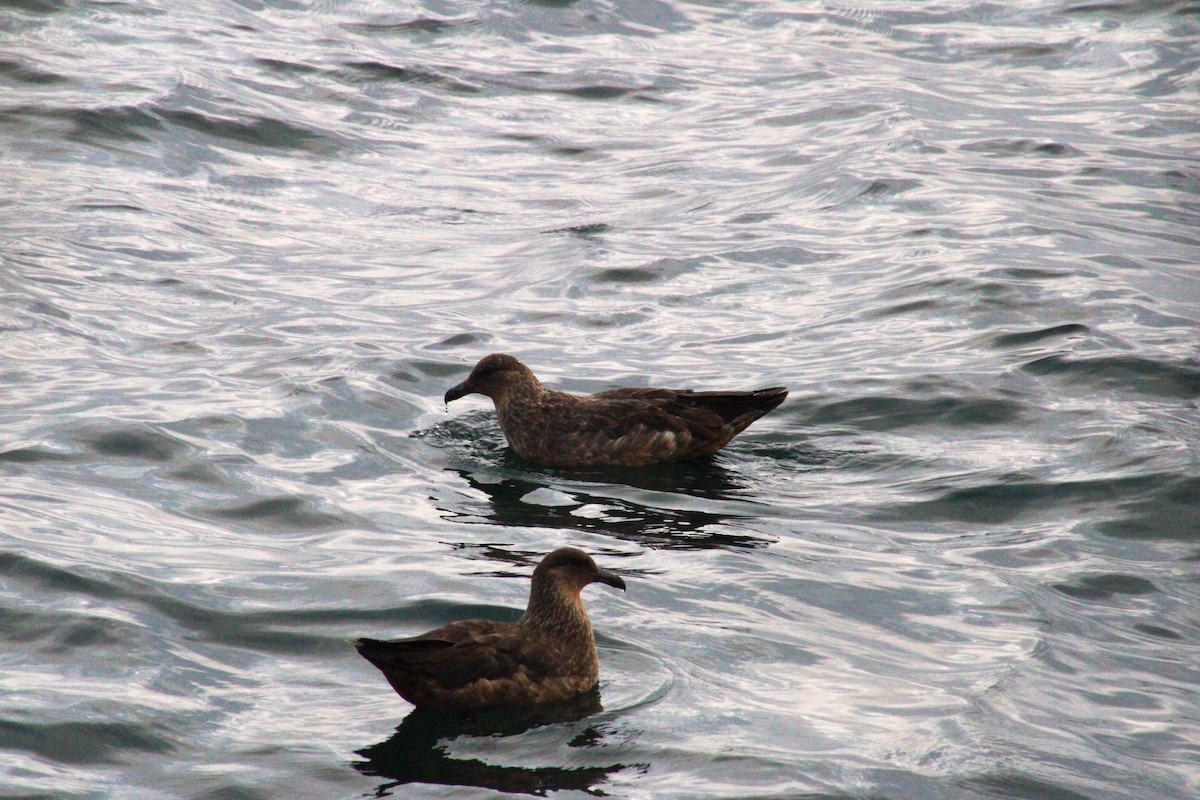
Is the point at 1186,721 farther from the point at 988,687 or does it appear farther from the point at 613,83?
the point at 613,83

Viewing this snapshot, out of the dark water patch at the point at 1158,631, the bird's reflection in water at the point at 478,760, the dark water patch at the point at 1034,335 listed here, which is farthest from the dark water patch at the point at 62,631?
the dark water patch at the point at 1034,335

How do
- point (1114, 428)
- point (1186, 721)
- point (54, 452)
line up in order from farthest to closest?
point (1114, 428) → point (54, 452) → point (1186, 721)

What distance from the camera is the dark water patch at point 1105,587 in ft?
30.9

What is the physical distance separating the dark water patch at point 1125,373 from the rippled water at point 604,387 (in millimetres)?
43

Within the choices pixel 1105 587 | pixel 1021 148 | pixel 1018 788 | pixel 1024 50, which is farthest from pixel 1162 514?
pixel 1024 50

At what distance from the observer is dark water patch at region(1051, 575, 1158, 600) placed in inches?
371

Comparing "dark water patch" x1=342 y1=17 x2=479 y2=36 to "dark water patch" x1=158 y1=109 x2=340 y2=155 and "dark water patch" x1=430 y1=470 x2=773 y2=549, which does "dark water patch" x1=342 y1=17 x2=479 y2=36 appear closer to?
"dark water patch" x1=158 y1=109 x2=340 y2=155

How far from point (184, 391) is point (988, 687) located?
6.94 metres

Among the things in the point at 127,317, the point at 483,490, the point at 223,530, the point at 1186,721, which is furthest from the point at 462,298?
the point at 1186,721

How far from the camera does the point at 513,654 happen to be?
7.61m

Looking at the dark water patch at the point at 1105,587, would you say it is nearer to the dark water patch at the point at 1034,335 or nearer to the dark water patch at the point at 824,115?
the dark water patch at the point at 1034,335

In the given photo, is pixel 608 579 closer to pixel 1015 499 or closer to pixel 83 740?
pixel 83 740

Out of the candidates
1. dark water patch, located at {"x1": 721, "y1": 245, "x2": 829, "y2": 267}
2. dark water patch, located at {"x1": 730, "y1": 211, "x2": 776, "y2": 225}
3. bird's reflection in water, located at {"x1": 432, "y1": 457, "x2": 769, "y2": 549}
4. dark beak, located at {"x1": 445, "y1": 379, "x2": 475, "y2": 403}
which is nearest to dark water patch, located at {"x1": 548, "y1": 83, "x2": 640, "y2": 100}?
dark water patch, located at {"x1": 730, "y1": 211, "x2": 776, "y2": 225}

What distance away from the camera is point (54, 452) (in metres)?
11.1
